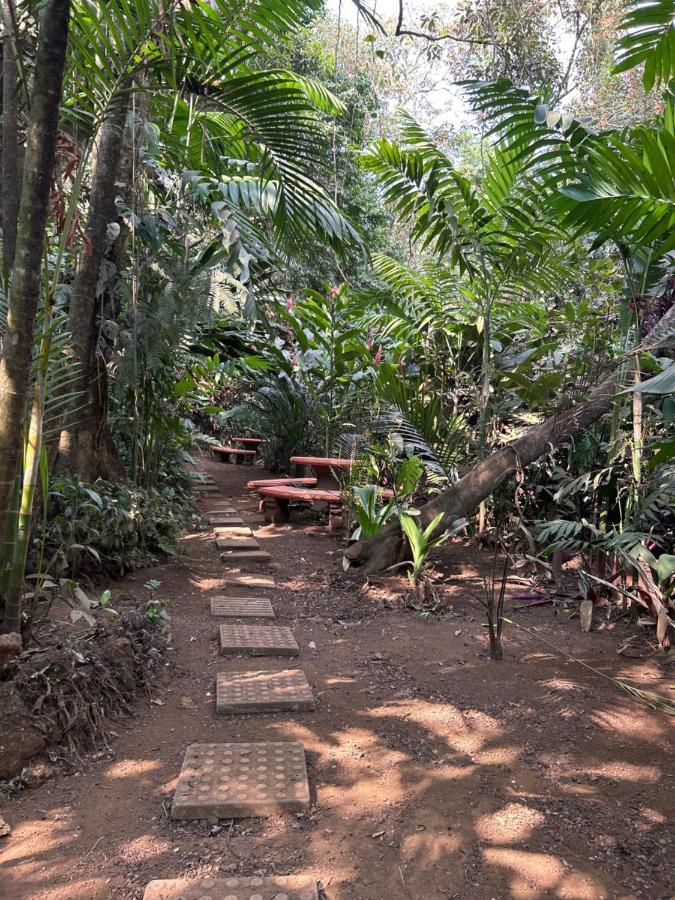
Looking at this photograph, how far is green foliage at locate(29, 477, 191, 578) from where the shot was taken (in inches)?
142

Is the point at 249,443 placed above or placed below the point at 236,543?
above

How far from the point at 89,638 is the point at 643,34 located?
3577 mm

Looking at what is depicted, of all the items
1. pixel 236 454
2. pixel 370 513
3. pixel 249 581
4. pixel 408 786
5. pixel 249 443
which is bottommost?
pixel 408 786

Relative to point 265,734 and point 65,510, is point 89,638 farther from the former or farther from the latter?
point 65,510

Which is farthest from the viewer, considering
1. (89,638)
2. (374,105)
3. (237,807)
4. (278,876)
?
(374,105)

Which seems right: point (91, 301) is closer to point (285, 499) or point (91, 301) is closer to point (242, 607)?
point (242, 607)

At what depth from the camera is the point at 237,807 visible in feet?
6.18

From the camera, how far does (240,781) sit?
202 cm

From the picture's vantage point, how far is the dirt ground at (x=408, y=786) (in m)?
1.69

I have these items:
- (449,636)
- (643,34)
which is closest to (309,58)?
(643,34)

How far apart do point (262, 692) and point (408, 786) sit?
0.80 m

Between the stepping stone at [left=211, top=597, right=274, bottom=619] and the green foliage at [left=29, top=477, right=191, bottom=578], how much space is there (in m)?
0.66

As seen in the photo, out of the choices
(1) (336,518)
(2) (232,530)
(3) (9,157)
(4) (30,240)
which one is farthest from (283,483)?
(4) (30,240)

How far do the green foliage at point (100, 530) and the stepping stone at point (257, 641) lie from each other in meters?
0.81
